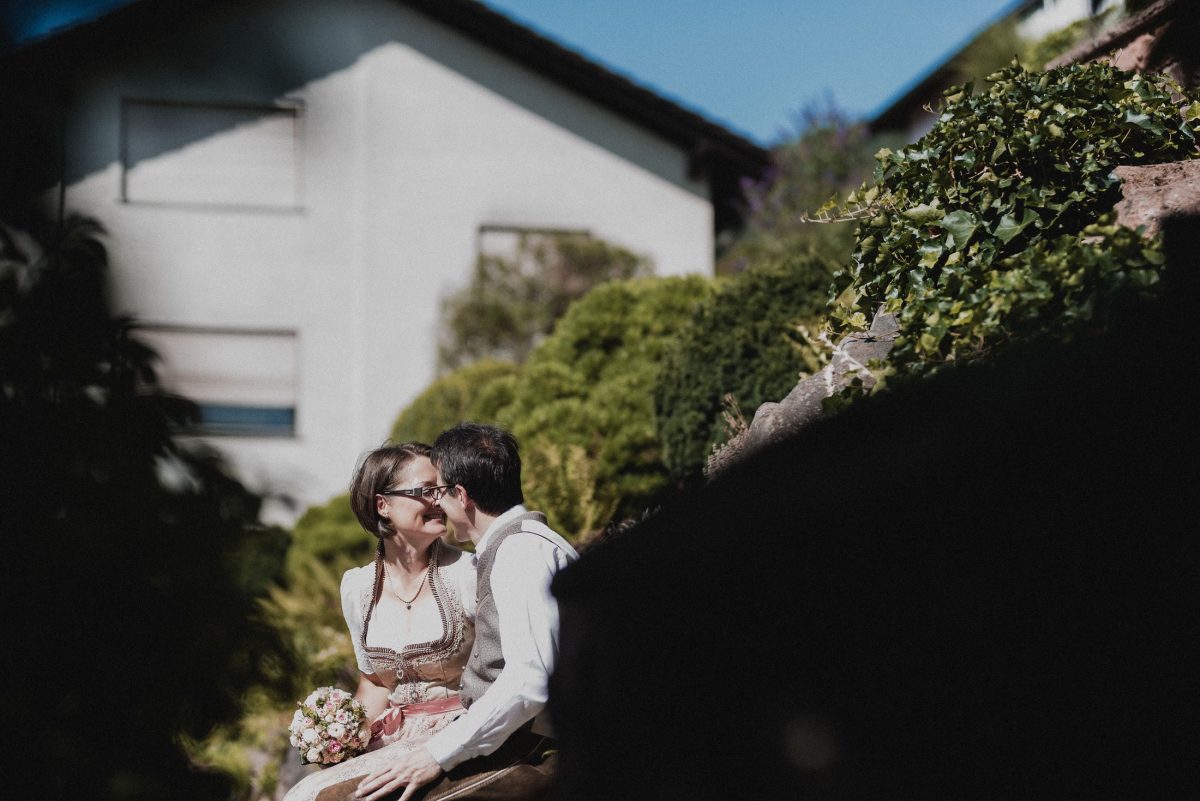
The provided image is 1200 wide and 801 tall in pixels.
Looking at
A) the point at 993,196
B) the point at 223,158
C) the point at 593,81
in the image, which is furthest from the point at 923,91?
the point at 993,196

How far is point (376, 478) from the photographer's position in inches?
159

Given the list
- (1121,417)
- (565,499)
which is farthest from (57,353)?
(565,499)

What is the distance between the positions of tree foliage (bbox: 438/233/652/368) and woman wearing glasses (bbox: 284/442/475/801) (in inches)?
423

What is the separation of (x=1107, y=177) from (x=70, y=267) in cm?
321

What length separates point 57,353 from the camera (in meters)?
1.85

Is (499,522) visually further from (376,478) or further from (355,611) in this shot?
(355,611)

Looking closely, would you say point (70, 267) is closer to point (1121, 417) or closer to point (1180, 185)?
point (1121, 417)

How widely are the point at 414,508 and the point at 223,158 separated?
1217 centimetres

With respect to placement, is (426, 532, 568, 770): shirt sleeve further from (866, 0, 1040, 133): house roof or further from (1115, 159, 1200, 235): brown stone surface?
(866, 0, 1040, 133): house roof

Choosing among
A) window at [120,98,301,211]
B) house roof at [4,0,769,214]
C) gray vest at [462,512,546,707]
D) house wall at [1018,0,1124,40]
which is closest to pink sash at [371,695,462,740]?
gray vest at [462,512,546,707]

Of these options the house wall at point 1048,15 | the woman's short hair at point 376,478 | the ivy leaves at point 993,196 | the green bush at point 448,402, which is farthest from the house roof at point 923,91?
the woman's short hair at point 376,478

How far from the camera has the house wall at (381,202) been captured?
48.4ft

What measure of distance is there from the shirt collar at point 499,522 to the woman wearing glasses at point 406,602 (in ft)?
1.19

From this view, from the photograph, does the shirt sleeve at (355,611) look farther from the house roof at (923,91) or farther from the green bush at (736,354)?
the house roof at (923,91)
